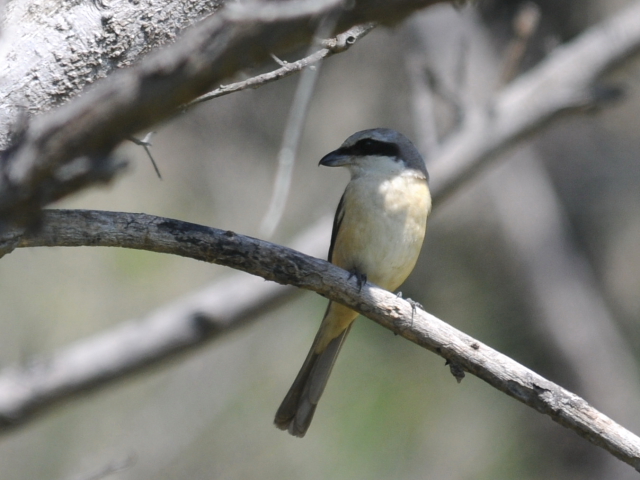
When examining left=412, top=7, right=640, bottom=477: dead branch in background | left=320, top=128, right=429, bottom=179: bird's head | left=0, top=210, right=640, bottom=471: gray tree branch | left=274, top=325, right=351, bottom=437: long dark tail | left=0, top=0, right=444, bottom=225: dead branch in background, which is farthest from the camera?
left=412, top=7, right=640, bottom=477: dead branch in background

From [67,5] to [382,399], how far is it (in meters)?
5.75

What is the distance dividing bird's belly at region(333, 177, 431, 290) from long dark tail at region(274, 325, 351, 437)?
0.65 metres

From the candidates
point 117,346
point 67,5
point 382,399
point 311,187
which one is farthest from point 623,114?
point 67,5

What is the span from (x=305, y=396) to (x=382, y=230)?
1.14 meters

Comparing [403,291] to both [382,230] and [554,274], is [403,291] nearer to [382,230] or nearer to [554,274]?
[554,274]

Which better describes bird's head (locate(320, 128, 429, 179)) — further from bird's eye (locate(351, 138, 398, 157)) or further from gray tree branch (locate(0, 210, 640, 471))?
gray tree branch (locate(0, 210, 640, 471))

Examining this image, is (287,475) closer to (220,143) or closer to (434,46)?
(220,143)

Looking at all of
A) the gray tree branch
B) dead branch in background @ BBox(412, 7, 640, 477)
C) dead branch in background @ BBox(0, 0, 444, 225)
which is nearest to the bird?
the gray tree branch

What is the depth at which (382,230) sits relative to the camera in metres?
4.45

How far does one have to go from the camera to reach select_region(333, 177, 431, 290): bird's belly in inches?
175

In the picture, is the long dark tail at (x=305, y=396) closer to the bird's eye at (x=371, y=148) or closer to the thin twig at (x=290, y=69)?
the bird's eye at (x=371, y=148)

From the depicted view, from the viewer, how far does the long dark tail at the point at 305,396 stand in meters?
4.38

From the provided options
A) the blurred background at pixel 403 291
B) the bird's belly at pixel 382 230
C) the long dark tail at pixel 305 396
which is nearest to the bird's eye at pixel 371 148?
the bird's belly at pixel 382 230

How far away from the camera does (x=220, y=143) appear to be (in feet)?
24.7
